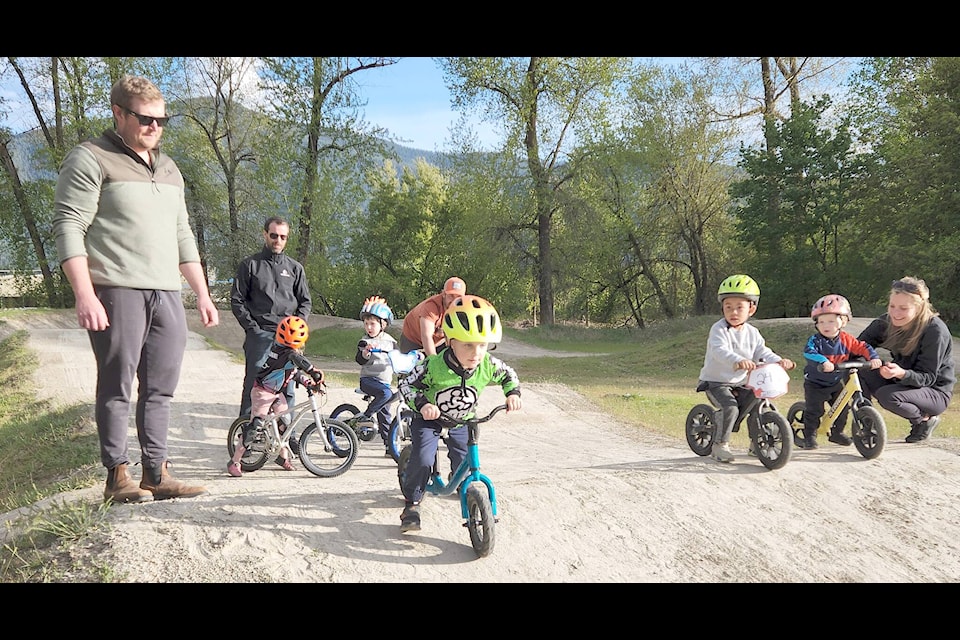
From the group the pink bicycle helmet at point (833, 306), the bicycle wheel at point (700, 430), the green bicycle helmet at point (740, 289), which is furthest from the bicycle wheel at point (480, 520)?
the pink bicycle helmet at point (833, 306)

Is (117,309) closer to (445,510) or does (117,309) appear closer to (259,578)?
(259,578)

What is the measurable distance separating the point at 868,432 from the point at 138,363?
6.17 m

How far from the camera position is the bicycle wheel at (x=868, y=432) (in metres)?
6.29

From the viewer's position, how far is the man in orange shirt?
659 centimetres

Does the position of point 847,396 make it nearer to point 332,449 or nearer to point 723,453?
point 723,453

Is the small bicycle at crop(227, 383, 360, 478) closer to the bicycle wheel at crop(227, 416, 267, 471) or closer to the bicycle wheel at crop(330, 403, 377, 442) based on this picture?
the bicycle wheel at crop(227, 416, 267, 471)

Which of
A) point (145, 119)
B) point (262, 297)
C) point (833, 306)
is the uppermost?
point (145, 119)

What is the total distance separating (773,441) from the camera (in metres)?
5.98

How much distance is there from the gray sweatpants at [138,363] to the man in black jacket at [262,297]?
75.7 inches

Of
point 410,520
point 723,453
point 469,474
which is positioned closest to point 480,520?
point 469,474

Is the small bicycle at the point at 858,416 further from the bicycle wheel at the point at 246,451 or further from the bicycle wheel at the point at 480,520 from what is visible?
the bicycle wheel at the point at 246,451

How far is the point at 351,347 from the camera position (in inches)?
915

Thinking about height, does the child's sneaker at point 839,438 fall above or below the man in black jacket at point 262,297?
below

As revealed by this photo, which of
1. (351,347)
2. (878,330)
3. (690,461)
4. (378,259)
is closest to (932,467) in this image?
(878,330)
